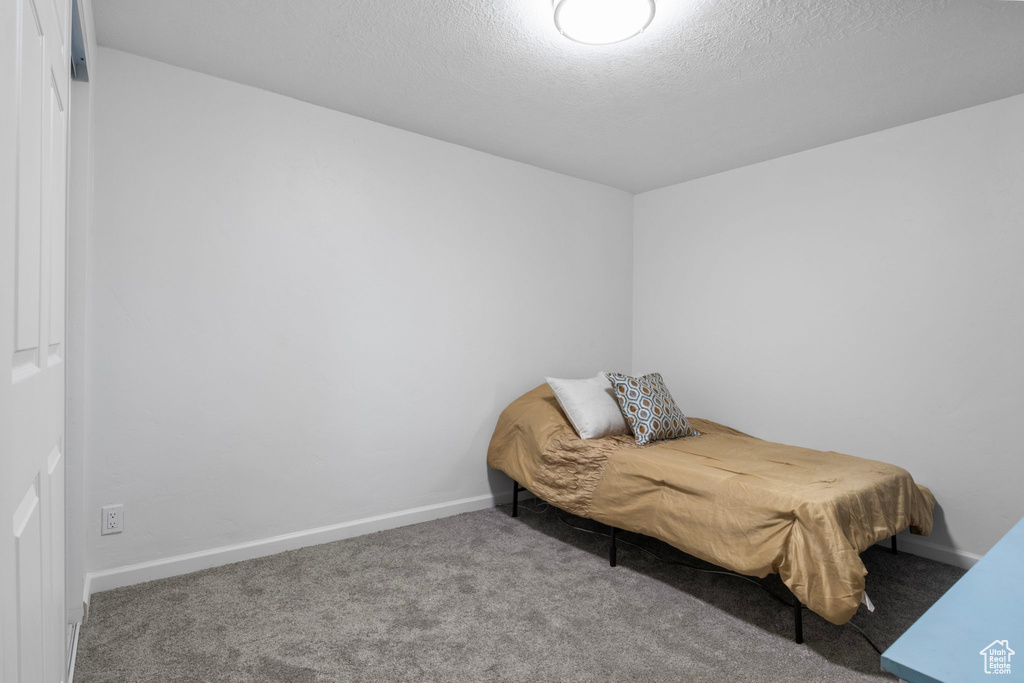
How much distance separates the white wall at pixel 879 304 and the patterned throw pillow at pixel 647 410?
0.75 metres

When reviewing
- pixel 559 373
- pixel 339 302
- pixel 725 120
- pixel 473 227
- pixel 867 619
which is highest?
pixel 725 120

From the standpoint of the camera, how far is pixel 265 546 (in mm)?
2807

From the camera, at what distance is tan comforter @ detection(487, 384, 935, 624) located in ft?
6.69

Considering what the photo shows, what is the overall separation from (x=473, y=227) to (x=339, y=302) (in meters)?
1.02

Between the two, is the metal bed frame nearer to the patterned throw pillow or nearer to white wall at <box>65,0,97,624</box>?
the patterned throw pillow

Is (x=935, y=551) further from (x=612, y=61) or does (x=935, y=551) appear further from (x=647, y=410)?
(x=612, y=61)

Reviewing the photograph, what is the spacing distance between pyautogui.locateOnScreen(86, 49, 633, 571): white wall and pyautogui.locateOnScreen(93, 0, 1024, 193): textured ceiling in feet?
0.89

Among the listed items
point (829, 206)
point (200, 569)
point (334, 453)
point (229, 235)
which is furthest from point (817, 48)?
point (200, 569)

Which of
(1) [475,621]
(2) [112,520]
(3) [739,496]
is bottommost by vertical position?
(1) [475,621]

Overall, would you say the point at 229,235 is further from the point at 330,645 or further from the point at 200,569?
the point at 330,645

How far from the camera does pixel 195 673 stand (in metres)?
1.85

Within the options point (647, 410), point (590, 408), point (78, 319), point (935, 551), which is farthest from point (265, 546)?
point (935, 551)

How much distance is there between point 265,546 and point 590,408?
1.84 m

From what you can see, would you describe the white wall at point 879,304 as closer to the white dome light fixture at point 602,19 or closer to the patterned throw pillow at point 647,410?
the patterned throw pillow at point 647,410
